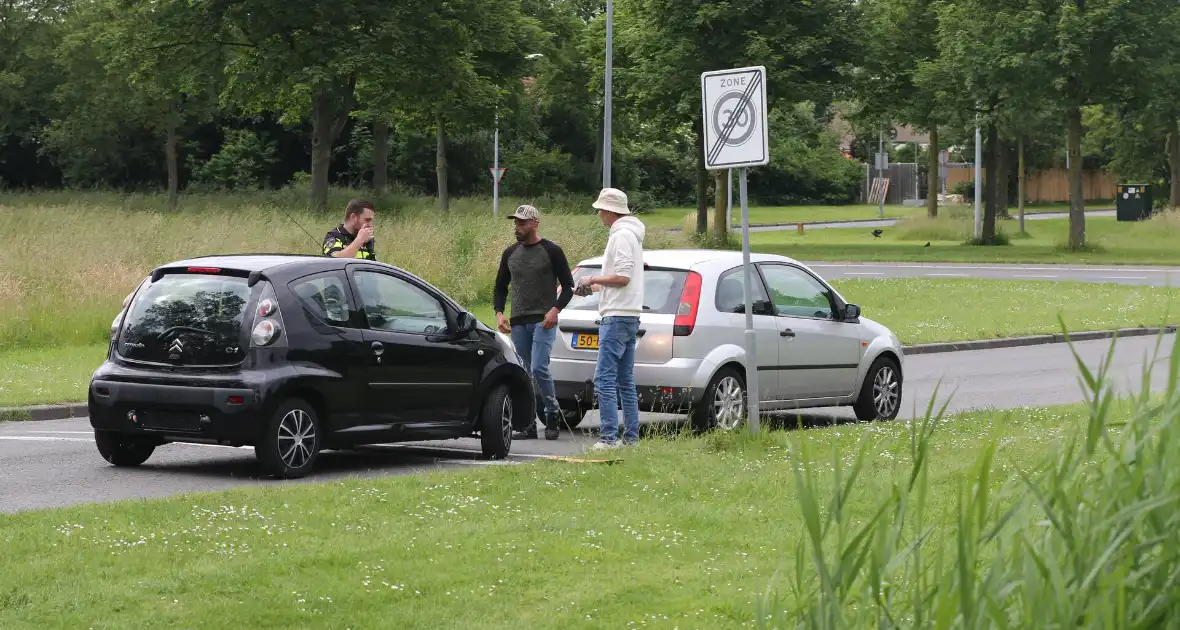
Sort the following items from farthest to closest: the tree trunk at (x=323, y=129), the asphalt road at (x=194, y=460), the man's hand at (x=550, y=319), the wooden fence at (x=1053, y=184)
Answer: the wooden fence at (x=1053, y=184) → the tree trunk at (x=323, y=129) → the man's hand at (x=550, y=319) → the asphalt road at (x=194, y=460)

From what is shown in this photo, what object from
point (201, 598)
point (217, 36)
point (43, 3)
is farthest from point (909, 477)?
point (43, 3)

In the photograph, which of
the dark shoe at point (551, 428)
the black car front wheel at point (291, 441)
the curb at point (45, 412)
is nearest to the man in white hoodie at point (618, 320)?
the dark shoe at point (551, 428)

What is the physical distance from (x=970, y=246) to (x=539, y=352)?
41338mm

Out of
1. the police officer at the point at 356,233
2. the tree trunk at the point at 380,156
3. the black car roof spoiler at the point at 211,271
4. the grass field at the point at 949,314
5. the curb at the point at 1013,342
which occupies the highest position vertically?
the tree trunk at the point at 380,156

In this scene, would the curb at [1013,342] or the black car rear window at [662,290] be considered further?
the curb at [1013,342]

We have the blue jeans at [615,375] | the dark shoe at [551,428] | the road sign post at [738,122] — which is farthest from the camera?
the dark shoe at [551,428]

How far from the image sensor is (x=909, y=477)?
3.18m

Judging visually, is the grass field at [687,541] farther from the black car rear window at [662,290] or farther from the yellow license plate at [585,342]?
the yellow license plate at [585,342]

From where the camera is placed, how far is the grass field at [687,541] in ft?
9.12

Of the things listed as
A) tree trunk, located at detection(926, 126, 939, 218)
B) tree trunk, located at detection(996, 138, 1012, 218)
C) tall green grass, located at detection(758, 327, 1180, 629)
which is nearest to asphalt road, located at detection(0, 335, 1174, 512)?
tall green grass, located at detection(758, 327, 1180, 629)

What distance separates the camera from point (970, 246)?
52.1 metres

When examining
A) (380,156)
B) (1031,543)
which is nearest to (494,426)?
A: (1031,543)

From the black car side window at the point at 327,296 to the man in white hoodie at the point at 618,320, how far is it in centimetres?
171

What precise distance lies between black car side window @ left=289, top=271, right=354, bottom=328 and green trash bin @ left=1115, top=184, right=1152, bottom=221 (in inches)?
2490
